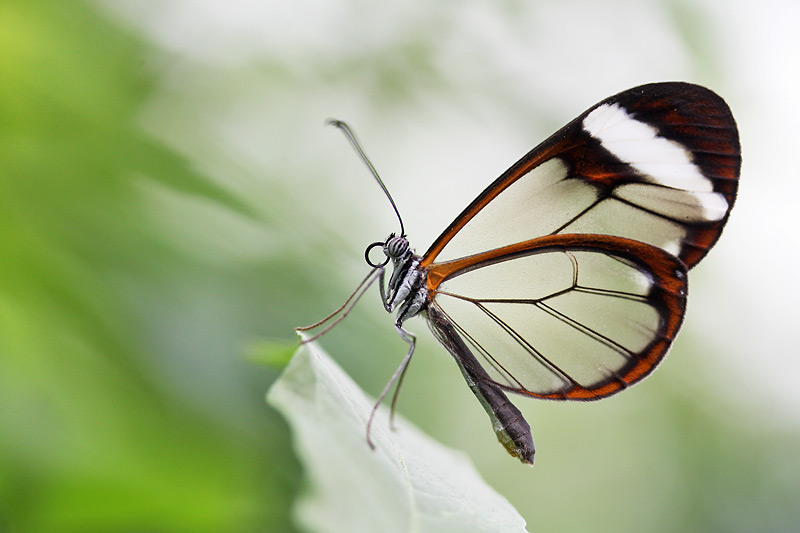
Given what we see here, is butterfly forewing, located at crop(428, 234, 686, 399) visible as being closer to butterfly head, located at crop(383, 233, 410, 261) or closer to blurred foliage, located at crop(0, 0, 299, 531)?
butterfly head, located at crop(383, 233, 410, 261)

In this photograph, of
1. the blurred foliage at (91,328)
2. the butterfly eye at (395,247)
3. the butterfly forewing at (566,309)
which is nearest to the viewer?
the blurred foliage at (91,328)

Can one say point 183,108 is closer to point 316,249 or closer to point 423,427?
point 316,249

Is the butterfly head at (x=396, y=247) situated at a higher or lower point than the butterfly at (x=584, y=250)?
higher

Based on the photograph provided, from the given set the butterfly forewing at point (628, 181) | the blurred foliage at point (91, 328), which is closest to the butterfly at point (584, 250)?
the butterfly forewing at point (628, 181)

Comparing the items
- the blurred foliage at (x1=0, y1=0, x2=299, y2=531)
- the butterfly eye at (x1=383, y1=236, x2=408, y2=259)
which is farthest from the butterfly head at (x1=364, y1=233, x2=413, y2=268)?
the blurred foliage at (x1=0, y1=0, x2=299, y2=531)

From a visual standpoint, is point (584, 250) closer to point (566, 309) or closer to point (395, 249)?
point (566, 309)

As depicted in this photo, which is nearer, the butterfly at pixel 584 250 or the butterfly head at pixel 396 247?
the butterfly at pixel 584 250

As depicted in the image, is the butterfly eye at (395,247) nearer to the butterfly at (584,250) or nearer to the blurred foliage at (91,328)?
the butterfly at (584,250)

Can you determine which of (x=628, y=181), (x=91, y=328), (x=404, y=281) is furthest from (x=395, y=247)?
(x=91, y=328)
